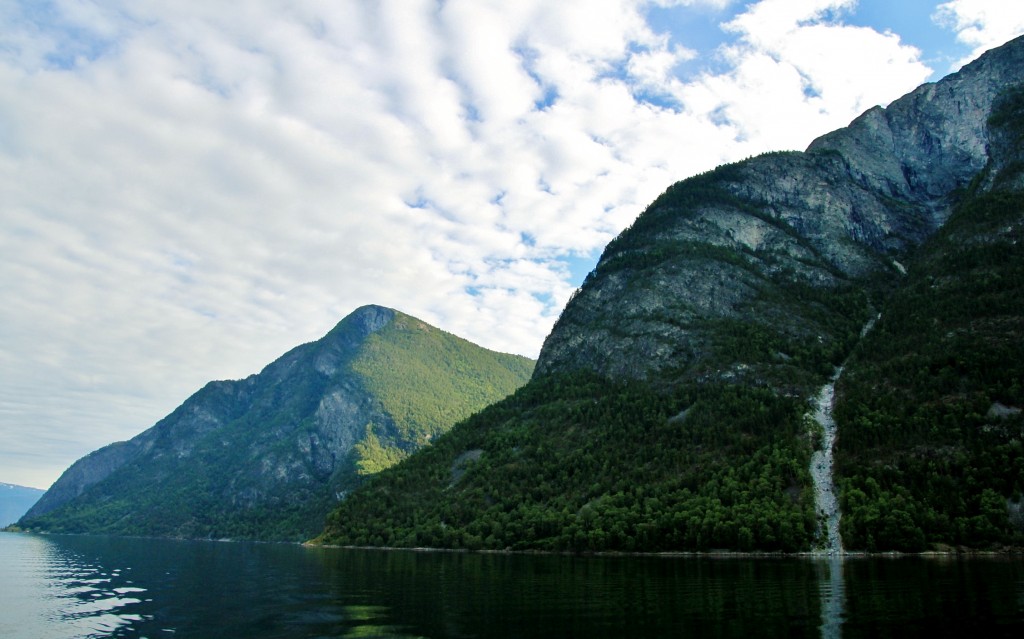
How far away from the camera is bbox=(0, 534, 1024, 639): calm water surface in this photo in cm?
4631

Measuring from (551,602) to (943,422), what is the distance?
12389cm

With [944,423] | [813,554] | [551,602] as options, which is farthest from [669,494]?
[551,602]

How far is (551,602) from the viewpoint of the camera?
6169 centimetres

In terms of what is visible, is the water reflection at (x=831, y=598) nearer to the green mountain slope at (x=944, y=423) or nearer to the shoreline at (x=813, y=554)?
the shoreline at (x=813, y=554)

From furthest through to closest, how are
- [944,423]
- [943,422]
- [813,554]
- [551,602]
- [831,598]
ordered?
[943,422], [944,423], [813,554], [551,602], [831,598]

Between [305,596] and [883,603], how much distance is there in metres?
59.7

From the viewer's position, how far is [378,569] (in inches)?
4405

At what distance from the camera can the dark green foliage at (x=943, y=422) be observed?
120312 millimetres

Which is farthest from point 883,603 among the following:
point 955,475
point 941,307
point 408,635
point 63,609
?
point 941,307

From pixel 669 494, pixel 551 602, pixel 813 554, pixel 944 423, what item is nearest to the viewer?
pixel 551 602

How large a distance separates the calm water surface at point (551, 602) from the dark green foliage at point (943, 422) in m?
23.1

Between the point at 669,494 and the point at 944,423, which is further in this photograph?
the point at 669,494

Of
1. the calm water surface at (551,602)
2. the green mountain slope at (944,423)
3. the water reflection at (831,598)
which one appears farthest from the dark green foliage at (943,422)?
the water reflection at (831,598)

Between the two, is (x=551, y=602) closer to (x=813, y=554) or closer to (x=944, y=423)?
(x=813, y=554)
